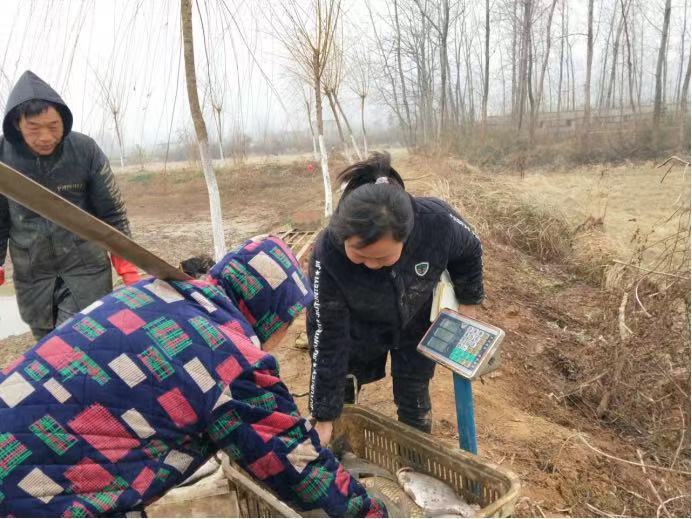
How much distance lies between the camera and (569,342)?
4.41 m

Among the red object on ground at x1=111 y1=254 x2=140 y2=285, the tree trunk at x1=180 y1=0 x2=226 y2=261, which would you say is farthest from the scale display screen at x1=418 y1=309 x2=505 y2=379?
the tree trunk at x1=180 y1=0 x2=226 y2=261

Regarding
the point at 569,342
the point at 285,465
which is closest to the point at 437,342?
the point at 285,465

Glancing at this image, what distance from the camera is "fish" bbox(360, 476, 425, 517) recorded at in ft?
5.99

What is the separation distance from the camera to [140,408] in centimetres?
102

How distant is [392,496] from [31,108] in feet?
6.14

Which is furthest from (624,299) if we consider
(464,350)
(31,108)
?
(31,108)

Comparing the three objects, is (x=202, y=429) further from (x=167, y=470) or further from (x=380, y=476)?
(x=380, y=476)

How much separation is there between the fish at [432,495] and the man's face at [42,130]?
1763mm

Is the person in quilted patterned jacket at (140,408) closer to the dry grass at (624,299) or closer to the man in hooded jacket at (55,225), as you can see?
the man in hooded jacket at (55,225)

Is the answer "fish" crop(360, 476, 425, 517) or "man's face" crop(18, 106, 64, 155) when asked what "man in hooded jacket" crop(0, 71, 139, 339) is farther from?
"fish" crop(360, 476, 425, 517)

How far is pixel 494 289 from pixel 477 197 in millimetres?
3248

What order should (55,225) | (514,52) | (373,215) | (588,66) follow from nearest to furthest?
(373,215), (55,225), (588,66), (514,52)

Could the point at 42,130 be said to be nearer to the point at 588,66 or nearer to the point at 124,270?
the point at 124,270

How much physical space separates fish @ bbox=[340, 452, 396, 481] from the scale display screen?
51cm
